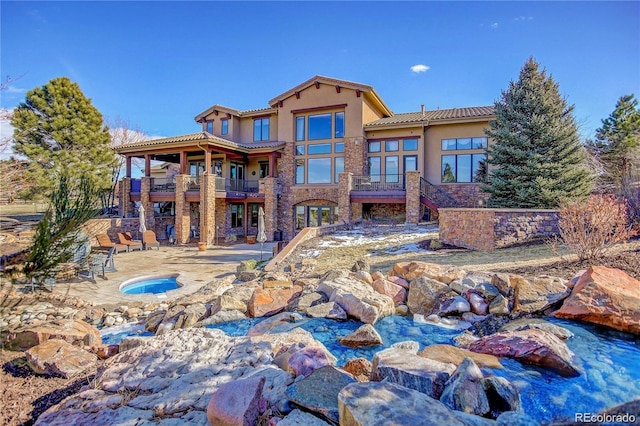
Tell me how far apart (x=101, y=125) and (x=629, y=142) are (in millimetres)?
33648

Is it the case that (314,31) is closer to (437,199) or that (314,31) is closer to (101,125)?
(437,199)

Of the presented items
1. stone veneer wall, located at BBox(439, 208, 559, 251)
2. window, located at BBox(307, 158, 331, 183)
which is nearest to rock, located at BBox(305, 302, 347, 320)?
stone veneer wall, located at BBox(439, 208, 559, 251)

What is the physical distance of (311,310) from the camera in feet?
20.4

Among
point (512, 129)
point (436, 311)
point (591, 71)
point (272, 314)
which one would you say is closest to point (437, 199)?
point (512, 129)

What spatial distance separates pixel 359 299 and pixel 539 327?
285 cm

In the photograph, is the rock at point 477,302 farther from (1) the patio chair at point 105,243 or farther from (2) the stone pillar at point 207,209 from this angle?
(2) the stone pillar at point 207,209

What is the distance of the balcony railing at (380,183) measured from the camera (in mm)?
18922

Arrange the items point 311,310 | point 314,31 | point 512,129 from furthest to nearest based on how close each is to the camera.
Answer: point 512,129 → point 314,31 → point 311,310

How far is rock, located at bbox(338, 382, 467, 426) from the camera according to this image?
7.45 feet

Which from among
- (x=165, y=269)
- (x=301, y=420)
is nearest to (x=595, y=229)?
(x=301, y=420)

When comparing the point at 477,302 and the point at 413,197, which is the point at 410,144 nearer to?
the point at 413,197

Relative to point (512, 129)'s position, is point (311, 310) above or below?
below

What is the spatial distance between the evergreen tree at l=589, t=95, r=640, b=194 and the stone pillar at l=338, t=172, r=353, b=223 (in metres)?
13.9

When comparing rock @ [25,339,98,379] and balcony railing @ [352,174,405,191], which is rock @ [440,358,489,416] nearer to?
rock @ [25,339,98,379]
